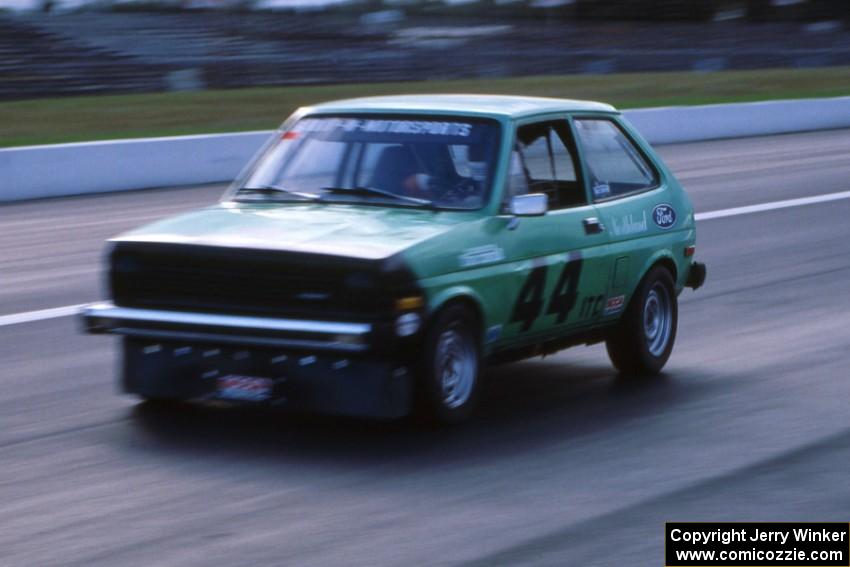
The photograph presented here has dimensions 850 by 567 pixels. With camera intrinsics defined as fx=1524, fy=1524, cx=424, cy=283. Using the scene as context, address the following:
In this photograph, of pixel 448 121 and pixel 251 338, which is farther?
pixel 448 121

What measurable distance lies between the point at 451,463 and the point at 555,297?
4.48ft

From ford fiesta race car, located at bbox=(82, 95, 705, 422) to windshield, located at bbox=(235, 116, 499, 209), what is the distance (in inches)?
0.4

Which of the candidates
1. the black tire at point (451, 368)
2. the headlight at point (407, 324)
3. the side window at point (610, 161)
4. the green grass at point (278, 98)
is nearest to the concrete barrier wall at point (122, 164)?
the green grass at point (278, 98)

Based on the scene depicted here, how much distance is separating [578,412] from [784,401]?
1113mm

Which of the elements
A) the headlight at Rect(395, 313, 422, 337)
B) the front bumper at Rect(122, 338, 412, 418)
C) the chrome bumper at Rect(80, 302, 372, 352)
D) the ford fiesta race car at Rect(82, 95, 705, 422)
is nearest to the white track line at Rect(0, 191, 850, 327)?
the ford fiesta race car at Rect(82, 95, 705, 422)

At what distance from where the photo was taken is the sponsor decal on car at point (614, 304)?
7848mm

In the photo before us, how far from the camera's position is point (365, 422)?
6965 mm

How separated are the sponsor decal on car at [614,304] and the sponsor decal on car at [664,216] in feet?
1.86

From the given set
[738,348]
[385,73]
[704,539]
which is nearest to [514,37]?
[385,73]

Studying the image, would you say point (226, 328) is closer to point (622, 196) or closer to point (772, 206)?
point (622, 196)

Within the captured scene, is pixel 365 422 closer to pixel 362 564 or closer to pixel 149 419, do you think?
pixel 149 419

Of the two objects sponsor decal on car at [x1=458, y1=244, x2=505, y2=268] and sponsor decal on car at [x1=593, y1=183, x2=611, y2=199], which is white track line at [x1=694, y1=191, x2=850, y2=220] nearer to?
sponsor decal on car at [x1=593, y1=183, x2=611, y2=199]

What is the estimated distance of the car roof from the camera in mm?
7465

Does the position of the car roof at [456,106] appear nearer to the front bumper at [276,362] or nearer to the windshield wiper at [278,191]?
the windshield wiper at [278,191]
